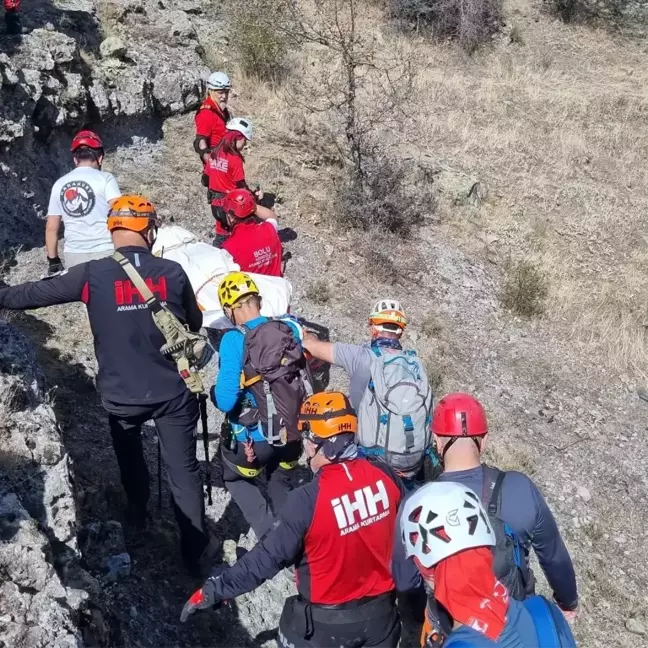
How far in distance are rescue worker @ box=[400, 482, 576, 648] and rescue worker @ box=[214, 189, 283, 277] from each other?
3.73 meters

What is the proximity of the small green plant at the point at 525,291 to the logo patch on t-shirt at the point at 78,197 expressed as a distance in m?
5.59

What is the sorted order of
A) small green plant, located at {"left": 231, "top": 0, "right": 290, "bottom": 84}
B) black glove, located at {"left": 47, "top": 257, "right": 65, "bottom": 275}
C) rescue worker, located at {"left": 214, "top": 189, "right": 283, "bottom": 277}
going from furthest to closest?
small green plant, located at {"left": 231, "top": 0, "right": 290, "bottom": 84} < rescue worker, located at {"left": 214, "top": 189, "right": 283, "bottom": 277} < black glove, located at {"left": 47, "top": 257, "right": 65, "bottom": 275}

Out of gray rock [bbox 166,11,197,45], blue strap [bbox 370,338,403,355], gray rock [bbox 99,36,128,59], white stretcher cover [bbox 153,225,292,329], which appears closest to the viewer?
blue strap [bbox 370,338,403,355]

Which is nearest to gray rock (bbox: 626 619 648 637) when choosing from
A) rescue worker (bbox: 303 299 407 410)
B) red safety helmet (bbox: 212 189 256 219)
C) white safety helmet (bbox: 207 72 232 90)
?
rescue worker (bbox: 303 299 407 410)

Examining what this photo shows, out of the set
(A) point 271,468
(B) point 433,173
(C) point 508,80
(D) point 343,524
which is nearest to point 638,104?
(C) point 508,80

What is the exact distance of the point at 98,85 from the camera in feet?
29.2

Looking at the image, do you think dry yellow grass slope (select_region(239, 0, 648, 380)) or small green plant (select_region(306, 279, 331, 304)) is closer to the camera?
small green plant (select_region(306, 279, 331, 304))

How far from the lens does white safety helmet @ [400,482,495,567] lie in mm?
2291

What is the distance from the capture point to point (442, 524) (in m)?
2.33

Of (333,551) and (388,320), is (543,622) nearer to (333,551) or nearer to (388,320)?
(333,551)

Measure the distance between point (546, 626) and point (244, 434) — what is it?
7.37ft

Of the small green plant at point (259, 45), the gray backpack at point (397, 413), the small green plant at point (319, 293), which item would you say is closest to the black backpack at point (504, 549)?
the gray backpack at point (397, 413)

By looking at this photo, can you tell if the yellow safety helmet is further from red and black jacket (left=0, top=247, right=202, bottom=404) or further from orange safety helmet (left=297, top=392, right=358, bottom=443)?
orange safety helmet (left=297, top=392, right=358, bottom=443)

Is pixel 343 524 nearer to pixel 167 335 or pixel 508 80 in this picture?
pixel 167 335
